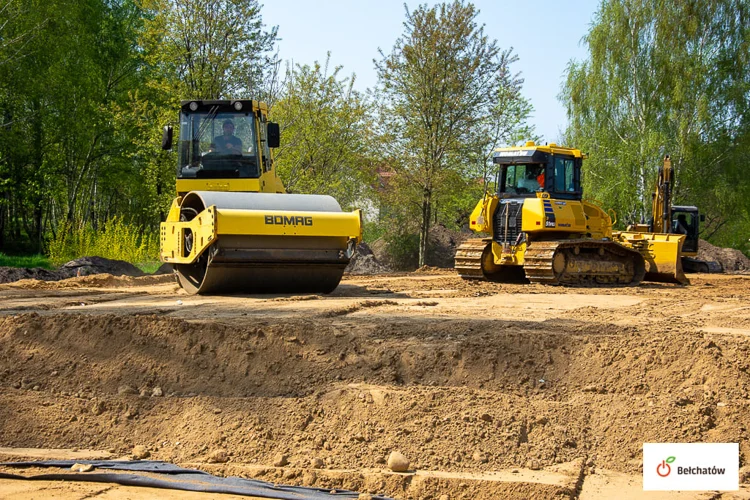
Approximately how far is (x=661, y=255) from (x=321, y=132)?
34.5ft

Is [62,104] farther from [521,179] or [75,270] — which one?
[521,179]

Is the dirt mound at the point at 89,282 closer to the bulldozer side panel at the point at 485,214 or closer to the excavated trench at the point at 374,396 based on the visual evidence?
the bulldozer side panel at the point at 485,214

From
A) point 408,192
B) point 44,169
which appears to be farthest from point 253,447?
point 44,169

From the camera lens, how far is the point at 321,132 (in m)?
23.7

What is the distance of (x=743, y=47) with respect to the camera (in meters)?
28.5

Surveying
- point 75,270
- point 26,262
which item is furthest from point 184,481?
point 26,262

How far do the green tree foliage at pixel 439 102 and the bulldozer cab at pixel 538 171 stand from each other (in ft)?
22.2

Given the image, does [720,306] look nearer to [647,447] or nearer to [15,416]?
[647,447]

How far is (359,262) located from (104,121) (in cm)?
998

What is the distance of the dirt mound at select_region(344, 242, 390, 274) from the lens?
23777 millimetres

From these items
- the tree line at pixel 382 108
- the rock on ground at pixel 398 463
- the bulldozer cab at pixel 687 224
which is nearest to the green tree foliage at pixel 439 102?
the tree line at pixel 382 108

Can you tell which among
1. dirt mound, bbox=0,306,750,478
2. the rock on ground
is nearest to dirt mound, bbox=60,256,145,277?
dirt mound, bbox=0,306,750,478

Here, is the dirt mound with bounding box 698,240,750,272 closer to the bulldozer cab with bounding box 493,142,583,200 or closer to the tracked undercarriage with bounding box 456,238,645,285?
the tracked undercarriage with bounding box 456,238,645,285

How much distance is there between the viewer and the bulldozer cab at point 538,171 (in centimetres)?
1647
